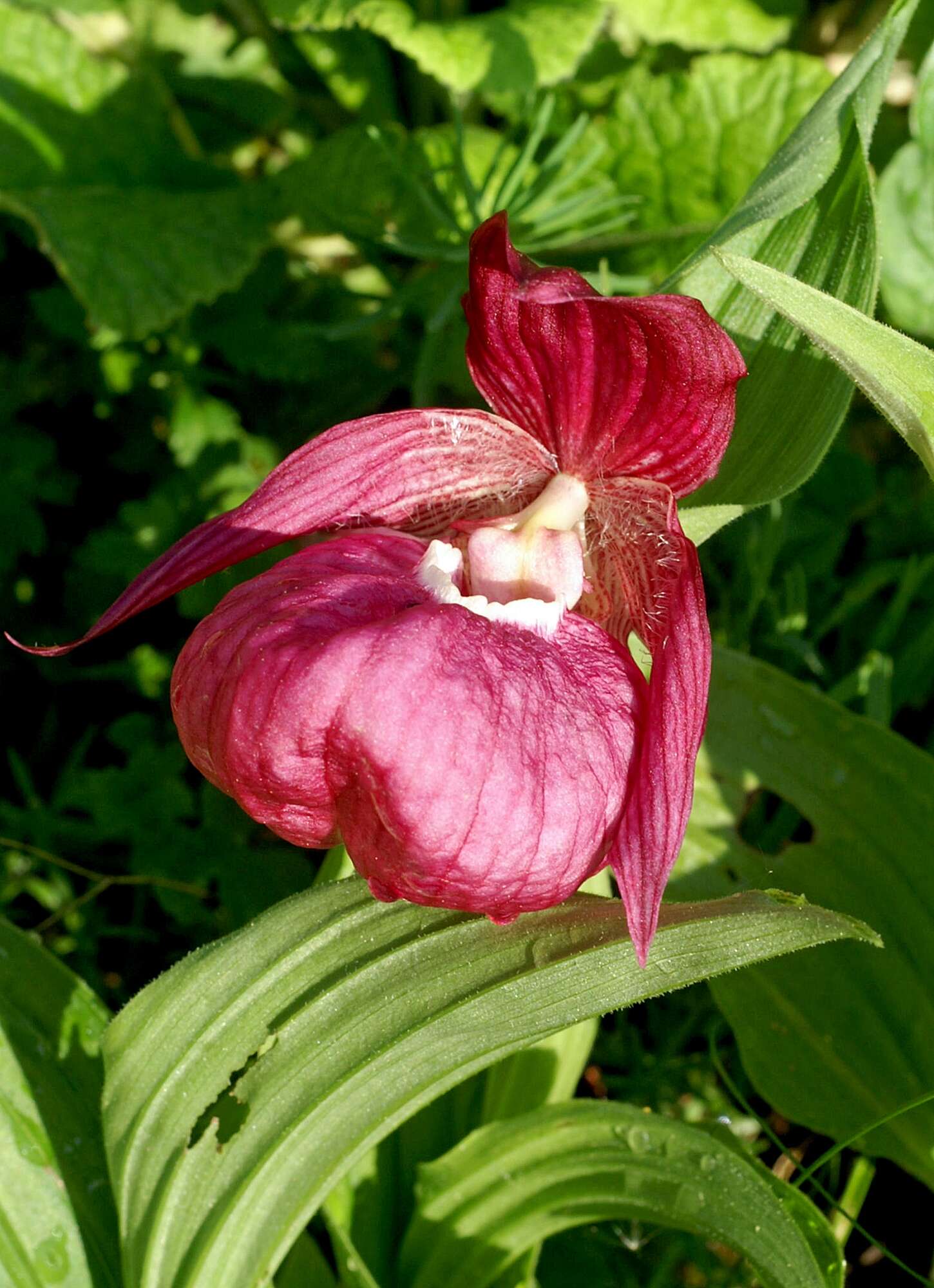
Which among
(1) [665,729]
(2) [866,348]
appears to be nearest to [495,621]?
(1) [665,729]

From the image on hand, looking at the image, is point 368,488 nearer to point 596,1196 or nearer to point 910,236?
point 596,1196

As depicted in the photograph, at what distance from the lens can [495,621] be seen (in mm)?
910

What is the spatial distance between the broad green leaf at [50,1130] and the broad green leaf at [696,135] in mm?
1261

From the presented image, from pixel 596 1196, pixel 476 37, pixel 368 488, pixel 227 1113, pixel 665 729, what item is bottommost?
pixel 596 1196

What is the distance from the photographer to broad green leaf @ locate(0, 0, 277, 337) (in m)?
1.64

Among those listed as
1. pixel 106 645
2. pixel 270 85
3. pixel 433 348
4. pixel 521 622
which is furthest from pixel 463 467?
pixel 270 85

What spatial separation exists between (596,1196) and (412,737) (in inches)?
21.6

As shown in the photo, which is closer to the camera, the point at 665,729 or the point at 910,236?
the point at 665,729

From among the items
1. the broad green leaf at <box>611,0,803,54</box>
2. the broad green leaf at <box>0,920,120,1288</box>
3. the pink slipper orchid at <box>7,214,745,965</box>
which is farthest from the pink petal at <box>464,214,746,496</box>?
the broad green leaf at <box>611,0,803,54</box>

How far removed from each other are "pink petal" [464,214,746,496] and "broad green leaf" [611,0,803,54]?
3.61 ft

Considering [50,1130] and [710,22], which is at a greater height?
[710,22]

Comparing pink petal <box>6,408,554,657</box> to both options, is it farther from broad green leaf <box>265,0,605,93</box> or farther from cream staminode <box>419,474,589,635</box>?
broad green leaf <box>265,0,605,93</box>

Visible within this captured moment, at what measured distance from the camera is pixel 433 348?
165 centimetres

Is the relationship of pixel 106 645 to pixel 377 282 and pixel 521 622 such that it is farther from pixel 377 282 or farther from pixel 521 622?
pixel 521 622
